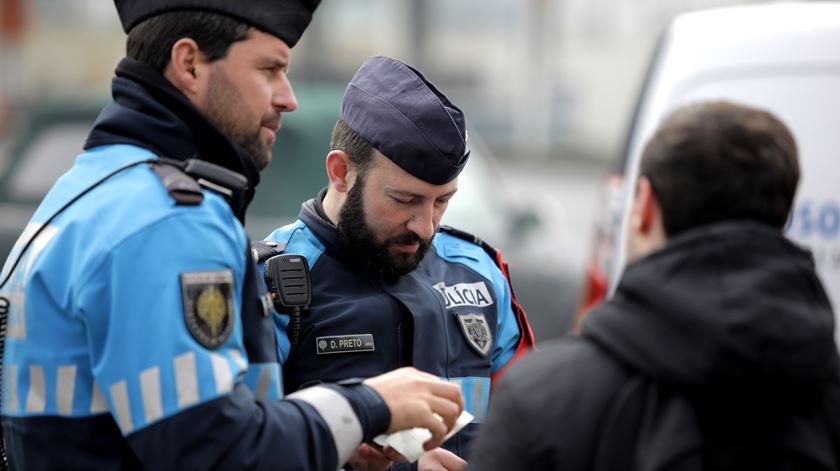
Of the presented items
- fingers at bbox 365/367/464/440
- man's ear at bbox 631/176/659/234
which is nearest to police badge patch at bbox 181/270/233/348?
fingers at bbox 365/367/464/440

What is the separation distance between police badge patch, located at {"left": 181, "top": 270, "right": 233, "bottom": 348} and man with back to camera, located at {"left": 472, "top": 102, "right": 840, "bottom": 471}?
0.48 metres

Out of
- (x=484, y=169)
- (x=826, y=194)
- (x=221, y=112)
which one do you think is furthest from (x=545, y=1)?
(x=221, y=112)

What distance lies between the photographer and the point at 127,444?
87.5 inches

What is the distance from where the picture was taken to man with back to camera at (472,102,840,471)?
1.83 meters

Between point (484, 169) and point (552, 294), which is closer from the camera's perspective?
point (552, 294)

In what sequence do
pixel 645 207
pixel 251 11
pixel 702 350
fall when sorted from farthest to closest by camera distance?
→ pixel 251 11
pixel 645 207
pixel 702 350

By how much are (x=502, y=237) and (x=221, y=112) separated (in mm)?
4163

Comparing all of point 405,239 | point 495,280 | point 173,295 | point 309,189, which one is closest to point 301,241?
point 405,239

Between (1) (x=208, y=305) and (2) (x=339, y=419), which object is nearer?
(1) (x=208, y=305)

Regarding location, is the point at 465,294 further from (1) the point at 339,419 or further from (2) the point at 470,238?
(1) the point at 339,419

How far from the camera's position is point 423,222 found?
288 centimetres

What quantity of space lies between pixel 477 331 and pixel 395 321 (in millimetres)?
205

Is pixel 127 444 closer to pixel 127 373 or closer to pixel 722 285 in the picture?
pixel 127 373

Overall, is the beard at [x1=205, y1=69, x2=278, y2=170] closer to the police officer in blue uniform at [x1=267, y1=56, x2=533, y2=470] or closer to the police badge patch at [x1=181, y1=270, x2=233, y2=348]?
the police badge patch at [x1=181, y1=270, x2=233, y2=348]
